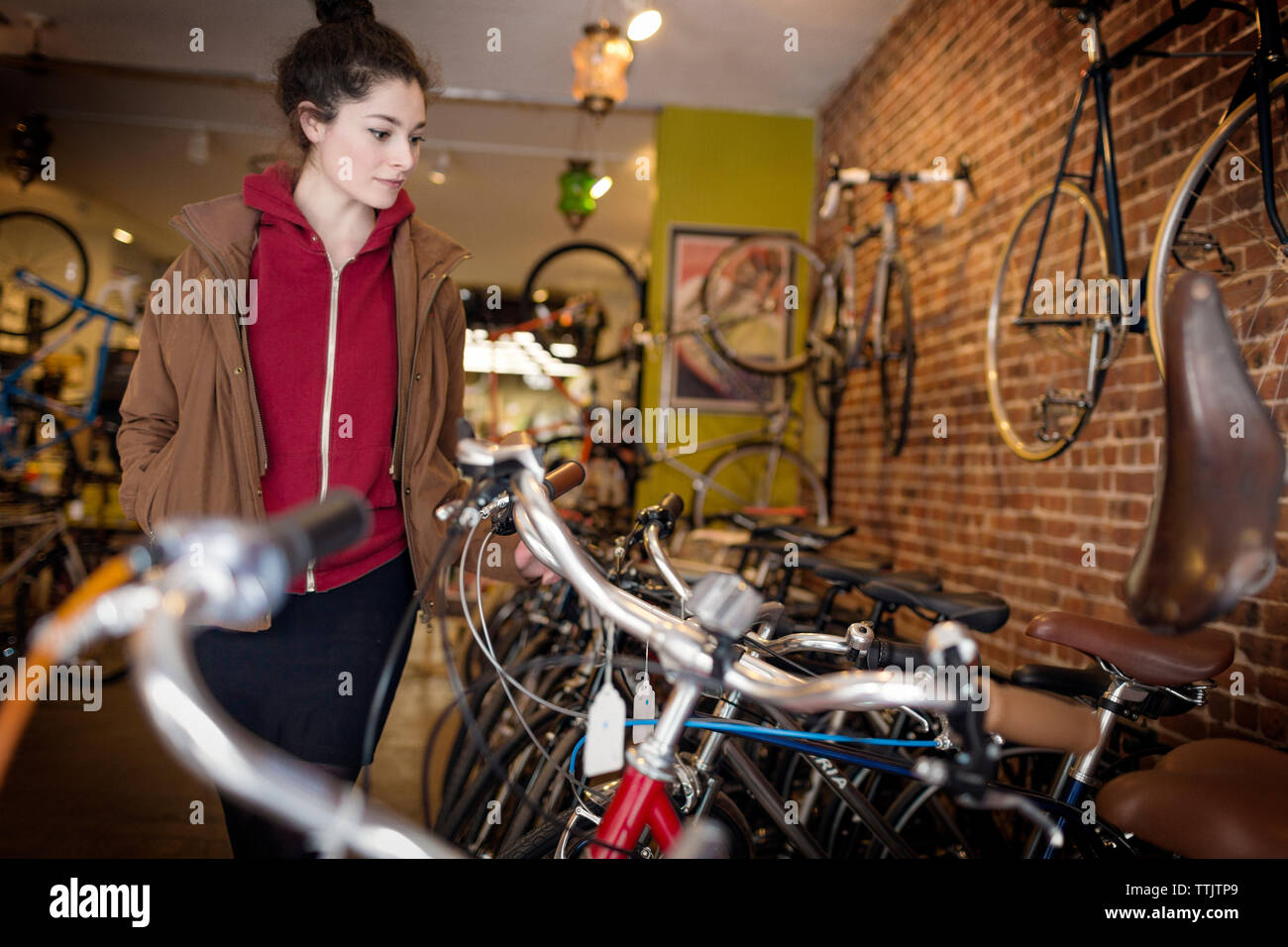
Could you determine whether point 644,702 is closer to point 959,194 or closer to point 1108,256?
point 1108,256

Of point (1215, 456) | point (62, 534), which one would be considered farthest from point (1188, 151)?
point (62, 534)

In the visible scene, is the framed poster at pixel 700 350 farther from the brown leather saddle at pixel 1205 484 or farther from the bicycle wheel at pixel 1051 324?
the brown leather saddle at pixel 1205 484

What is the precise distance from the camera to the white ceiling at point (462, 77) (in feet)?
12.3

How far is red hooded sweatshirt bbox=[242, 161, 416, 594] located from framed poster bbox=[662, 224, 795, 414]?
11.8ft

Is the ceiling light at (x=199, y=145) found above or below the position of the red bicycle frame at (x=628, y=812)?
above

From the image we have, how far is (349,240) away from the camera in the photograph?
56.5 inches

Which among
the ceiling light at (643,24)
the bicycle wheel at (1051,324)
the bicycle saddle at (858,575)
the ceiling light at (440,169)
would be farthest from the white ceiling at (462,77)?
the bicycle saddle at (858,575)

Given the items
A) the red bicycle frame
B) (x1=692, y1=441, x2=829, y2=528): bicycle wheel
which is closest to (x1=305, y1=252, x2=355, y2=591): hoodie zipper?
the red bicycle frame

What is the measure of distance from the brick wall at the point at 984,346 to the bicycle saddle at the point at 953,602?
678mm

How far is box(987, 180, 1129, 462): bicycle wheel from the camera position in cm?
237

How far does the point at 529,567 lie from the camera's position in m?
1.38
